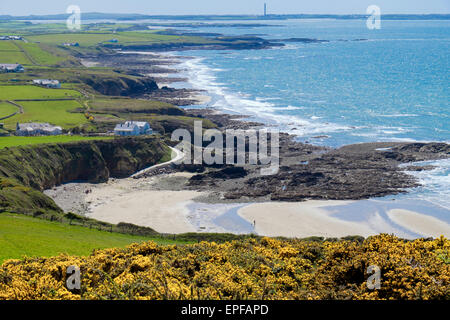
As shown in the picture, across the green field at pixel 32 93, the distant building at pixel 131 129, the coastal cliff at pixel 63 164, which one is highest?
the green field at pixel 32 93

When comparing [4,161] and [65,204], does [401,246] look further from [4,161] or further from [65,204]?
[4,161]

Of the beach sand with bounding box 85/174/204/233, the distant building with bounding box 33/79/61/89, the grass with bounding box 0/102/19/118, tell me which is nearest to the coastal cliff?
the beach sand with bounding box 85/174/204/233

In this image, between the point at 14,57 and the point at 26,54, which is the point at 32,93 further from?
the point at 26,54

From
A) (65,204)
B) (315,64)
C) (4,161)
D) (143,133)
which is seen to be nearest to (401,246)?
(65,204)

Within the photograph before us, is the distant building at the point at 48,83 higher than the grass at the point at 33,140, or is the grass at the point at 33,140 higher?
the distant building at the point at 48,83

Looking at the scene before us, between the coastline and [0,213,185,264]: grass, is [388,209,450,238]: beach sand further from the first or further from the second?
[0,213,185,264]: grass

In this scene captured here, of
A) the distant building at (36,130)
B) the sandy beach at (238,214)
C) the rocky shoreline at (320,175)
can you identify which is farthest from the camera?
the distant building at (36,130)

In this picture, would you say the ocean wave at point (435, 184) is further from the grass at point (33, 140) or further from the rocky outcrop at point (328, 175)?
the grass at point (33, 140)

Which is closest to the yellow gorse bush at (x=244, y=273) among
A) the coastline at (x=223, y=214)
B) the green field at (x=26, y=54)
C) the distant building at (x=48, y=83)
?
the coastline at (x=223, y=214)
